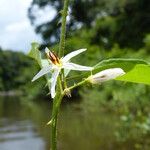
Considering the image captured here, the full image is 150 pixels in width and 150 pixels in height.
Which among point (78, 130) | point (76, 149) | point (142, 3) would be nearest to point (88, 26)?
point (142, 3)

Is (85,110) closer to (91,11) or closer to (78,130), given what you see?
(78,130)

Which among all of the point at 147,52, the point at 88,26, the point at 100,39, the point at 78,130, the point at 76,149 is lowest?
the point at 76,149

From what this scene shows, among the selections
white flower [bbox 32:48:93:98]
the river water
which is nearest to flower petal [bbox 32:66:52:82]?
white flower [bbox 32:48:93:98]

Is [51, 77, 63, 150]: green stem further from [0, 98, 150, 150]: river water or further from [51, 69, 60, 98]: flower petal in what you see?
[0, 98, 150, 150]: river water

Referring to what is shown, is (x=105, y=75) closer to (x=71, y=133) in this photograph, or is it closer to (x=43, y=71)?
(x=43, y=71)

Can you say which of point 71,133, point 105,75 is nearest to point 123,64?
point 105,75

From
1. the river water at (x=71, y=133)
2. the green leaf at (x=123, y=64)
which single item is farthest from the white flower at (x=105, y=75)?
the river water at (x=71, y=133)
